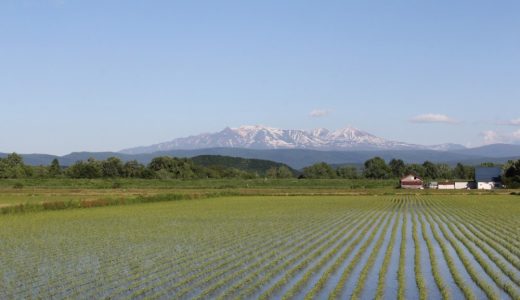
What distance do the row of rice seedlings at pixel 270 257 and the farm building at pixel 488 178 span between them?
264 feet

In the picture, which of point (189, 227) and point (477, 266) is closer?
point (477, 266)

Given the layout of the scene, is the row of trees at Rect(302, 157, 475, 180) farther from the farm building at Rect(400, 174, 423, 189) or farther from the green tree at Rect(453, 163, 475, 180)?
the farm building at Rect(400, 174, 423, 189)

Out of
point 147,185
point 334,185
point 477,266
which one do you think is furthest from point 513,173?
point 477,266

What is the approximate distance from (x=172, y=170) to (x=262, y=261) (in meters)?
129

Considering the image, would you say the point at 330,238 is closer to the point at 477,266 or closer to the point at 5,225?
the point at 477,266

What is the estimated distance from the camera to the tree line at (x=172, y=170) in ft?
430

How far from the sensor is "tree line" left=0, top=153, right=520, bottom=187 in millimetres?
131000

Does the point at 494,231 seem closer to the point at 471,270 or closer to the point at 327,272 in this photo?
the point at 471,270

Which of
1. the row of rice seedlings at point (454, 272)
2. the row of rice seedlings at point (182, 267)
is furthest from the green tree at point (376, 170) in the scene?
the row of rice seedlings at point (182, 267)

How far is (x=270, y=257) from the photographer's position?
18.0 m

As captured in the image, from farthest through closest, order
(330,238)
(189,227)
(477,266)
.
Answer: (189,227), (330,238), (477,266)

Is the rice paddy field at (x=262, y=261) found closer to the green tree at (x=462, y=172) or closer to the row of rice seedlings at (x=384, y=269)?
the row of rice seedlings at (x=384, y=269)

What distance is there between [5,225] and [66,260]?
1478 centimetres

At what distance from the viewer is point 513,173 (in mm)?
96688
